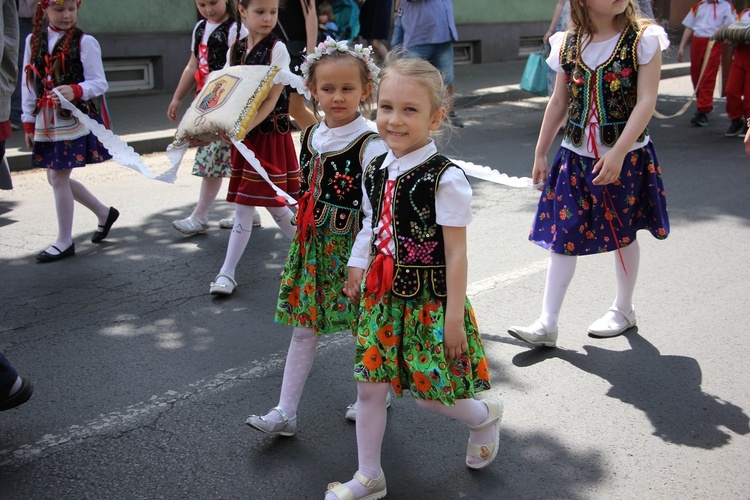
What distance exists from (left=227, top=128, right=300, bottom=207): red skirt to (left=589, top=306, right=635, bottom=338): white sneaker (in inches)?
72.9

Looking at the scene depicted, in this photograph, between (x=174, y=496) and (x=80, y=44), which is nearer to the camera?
(x=174, y=496)

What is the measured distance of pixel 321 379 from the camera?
13.2ft

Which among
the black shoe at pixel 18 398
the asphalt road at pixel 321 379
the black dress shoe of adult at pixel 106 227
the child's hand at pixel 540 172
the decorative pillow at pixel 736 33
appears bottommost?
the asphalt road at pixel 321 379

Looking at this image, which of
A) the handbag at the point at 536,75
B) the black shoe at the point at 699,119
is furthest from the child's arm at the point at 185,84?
the black shoe at the point at 699,119

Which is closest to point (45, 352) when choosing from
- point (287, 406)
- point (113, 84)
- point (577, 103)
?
point (287, 406)

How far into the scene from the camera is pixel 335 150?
10.9 feet

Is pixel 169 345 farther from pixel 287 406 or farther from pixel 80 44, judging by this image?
pixel 80 44

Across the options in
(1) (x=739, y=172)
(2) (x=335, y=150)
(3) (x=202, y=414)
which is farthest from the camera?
(1) (x=739, y=172)

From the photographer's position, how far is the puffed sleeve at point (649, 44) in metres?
3.85

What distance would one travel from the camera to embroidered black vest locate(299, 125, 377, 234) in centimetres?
330

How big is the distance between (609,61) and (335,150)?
1449 millimetres

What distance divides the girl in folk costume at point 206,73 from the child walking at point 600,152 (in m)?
2.26

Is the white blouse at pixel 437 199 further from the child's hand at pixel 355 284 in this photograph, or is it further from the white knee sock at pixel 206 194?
the white knee sock at pixel 206 194

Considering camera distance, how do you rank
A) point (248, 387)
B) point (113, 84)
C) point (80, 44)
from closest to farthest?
point (248, 387) → point (80, 44) → point (113, 84)
